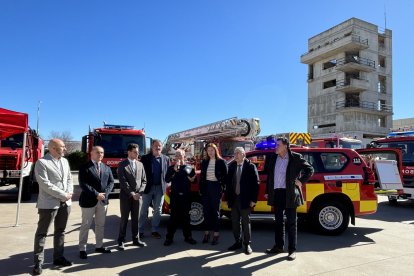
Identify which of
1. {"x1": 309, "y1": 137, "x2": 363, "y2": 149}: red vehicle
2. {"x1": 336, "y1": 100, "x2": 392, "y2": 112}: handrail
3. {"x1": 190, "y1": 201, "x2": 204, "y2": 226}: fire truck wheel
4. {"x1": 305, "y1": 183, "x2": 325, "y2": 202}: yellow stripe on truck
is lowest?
{"x1": 190, "y1": 201, "x2": 204, "y2": 226}: fire truck wheel

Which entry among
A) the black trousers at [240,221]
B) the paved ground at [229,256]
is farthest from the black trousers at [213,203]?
the paved ground at [229,256]

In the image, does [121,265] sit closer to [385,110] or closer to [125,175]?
[125,175]

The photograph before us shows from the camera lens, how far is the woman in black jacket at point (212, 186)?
6336 mm

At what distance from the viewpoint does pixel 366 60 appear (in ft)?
138

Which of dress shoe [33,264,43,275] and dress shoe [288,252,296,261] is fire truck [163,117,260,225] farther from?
dress shoe [33,264,43,275]

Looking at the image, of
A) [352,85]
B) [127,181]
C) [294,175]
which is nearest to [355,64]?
[352,85]

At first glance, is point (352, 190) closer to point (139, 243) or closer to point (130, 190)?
point (139, 243)

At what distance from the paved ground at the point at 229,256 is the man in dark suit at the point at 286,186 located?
0.35 metres

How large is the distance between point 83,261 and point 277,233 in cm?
314

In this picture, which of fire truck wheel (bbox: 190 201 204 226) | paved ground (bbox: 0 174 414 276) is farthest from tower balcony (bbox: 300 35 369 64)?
fire truck wheel (bbox: 190 201 204 226)

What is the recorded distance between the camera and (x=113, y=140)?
13.9 metres

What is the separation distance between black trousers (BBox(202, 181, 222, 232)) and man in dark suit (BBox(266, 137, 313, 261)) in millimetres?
934

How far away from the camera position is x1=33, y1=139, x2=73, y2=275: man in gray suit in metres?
4.73

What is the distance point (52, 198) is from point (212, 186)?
2.70 metres
